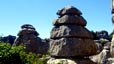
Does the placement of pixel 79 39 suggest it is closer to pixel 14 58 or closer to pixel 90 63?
pixel 90 63

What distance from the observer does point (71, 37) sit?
1011 inches

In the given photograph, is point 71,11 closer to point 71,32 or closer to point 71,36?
point 71,32

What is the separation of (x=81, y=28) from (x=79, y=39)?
104 centimetres

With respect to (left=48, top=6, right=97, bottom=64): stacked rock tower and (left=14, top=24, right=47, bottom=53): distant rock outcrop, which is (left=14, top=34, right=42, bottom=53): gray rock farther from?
(left=48, top=6, right=97, bottom=64): stacked rock tower

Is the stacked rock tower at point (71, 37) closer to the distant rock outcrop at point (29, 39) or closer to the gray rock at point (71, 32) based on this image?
the gray rock at point (71, 32)

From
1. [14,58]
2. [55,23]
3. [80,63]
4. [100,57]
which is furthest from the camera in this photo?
[100,57]

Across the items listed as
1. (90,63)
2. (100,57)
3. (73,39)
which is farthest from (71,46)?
(100,57)

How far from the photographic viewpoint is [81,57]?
25594mm

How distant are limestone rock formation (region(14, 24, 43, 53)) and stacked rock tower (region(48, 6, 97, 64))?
759 inches

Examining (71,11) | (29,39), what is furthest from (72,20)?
(29,39)

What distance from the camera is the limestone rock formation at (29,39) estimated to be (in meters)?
46.1

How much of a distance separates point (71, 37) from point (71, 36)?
101 mm

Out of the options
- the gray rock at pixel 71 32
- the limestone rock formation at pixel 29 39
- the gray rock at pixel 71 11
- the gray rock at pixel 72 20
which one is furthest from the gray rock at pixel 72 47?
the limestone rock formation at pixel 29 39

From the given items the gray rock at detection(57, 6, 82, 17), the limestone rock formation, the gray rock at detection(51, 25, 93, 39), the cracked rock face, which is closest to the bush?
the cracked rock face
